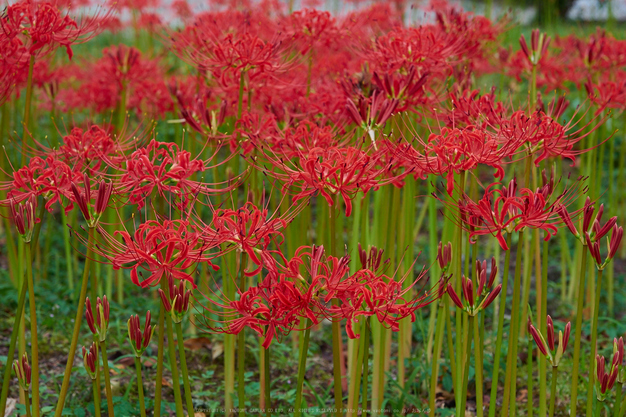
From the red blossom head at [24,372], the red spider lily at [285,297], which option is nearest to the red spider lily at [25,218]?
the red blossom head at [24,372]

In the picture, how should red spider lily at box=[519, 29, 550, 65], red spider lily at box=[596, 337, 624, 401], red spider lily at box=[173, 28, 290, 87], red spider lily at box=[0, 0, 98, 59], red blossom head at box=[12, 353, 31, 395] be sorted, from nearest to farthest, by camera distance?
red spider lily at box=[596, 337, 624, 401]
red blossom head at box=[12, 353, 31, 395]
red spider lily at box=[0, 0, 98, 59]
red spider lily at box=[173, 28, 290, 87]
red spider lily at box=[519, 29, 550, 65]

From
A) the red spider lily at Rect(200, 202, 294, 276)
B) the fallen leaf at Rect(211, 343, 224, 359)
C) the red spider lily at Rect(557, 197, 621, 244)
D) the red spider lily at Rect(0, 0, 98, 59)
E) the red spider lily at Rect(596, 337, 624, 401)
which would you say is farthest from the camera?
the fallen leaf at Rect(211, 343, 224, 359)

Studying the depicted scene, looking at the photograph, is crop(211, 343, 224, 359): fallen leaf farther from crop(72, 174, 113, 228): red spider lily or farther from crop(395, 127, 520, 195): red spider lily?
crop(395, 127, 520, 195): red spider lily

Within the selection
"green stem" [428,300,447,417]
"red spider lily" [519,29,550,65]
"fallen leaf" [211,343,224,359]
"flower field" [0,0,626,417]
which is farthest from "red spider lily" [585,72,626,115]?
"fallen leaf" [211,343,224,359]

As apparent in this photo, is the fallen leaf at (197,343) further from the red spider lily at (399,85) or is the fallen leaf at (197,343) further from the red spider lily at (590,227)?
the red spider lily at (590,227)

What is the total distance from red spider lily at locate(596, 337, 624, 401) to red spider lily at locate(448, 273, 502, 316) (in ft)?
1.38

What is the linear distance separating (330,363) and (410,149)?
172cm

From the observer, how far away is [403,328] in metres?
2.85

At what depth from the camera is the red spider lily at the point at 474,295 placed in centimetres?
168

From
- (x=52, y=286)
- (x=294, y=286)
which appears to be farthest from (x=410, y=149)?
(x=52, y=286)

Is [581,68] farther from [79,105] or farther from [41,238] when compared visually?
[41,238]

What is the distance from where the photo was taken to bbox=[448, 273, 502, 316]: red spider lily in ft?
5.51

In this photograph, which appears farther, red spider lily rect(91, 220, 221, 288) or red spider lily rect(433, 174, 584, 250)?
red spider lily rect(433, 174, 584, 250)

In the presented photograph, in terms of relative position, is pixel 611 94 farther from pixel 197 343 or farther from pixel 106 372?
pixel 106 372
